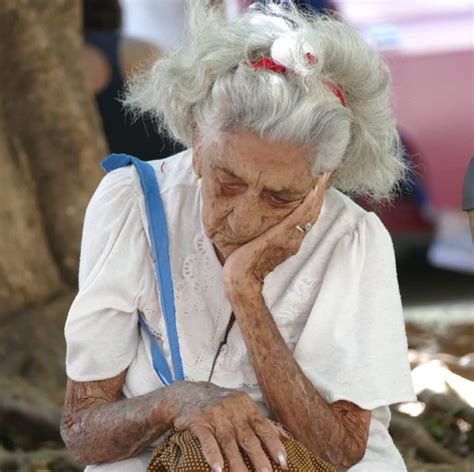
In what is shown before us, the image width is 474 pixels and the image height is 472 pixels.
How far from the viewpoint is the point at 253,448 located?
293 centimetres

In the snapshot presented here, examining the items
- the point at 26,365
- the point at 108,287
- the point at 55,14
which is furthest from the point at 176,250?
the point at 55,14

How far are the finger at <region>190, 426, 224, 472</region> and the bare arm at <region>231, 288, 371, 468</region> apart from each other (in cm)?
28

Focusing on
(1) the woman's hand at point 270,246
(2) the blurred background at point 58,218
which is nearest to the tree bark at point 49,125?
(2) the blurred background at point 58,218

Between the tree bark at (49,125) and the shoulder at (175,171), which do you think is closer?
the shoulder at (175,171)

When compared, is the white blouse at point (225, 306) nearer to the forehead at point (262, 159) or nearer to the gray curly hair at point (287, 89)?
the gray curly hair at point (287, 89)

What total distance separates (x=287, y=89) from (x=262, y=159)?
17 cm

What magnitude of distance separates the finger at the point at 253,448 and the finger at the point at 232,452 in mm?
18

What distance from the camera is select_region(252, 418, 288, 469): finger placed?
2926 mm

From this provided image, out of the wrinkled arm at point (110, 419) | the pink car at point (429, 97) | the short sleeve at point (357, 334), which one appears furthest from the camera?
the pink car at point (429, 97)

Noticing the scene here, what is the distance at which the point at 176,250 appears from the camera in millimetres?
3338

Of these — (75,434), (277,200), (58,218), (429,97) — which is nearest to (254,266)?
(277,200)

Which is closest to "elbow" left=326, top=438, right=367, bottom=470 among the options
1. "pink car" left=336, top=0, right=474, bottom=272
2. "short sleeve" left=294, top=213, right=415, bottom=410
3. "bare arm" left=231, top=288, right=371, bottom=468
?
"bare arm" left=231, top=288, right=371, bottom=468

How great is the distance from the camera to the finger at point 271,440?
2.93 m

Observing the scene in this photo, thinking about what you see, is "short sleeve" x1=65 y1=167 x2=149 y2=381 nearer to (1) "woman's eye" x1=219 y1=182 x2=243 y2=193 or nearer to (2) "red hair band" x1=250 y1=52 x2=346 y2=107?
(1) "woman's eye" x1=219 y1=182 x2=243 y2=193
